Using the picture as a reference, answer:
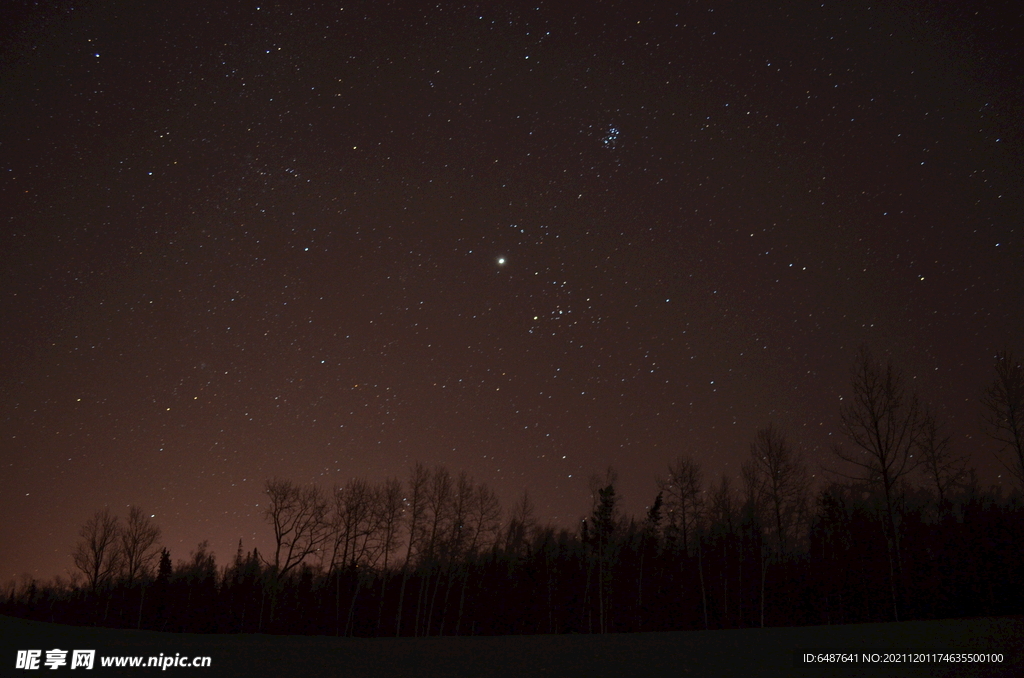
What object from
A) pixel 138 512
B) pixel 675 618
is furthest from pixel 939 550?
pixel 138 512

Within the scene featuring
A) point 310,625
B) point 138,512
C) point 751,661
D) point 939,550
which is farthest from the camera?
point 138,512

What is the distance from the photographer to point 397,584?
63406 mm

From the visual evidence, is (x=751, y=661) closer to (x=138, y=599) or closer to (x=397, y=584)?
(x=397, y=584)

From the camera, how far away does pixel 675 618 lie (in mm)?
42781

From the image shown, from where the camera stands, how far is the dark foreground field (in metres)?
12.7

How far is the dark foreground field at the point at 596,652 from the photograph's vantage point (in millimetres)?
12672

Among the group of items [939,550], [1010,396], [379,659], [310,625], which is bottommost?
[310,625]

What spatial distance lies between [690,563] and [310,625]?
105ft

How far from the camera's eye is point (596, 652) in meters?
16.4

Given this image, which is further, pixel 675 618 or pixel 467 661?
pixel 675 618

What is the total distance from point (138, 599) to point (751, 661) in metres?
70.6

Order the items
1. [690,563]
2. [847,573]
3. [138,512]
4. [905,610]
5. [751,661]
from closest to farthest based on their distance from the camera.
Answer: [751,661] < [905,610] < [847,573] < [690,563] < [138,512]

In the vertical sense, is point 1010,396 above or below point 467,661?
above

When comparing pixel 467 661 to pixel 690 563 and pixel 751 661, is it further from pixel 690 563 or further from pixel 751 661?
pixel 690 563
